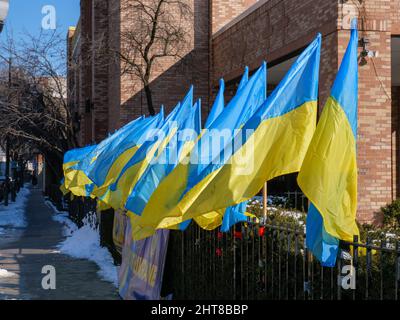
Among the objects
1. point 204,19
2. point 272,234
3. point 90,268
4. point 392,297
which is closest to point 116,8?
point 204,19

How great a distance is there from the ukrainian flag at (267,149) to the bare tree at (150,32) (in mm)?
16189

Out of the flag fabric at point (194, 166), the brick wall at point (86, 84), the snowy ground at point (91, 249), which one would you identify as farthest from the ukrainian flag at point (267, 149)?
the brick wall at point (86, 84)

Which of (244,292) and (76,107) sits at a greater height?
(76,107)

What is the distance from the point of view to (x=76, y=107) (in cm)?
3803

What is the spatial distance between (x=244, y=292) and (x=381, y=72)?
7.06 metres

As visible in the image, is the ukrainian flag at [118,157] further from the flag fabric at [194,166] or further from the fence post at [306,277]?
the fence post at [306,277]

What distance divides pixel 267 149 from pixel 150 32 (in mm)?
16897

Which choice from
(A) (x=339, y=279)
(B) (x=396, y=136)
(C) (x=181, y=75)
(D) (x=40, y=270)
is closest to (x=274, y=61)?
(B) (x=396, y=136)

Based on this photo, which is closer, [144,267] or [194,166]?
[194,166]

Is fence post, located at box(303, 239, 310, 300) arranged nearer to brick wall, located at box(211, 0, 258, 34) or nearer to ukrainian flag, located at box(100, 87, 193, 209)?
ukrainian flag, located at box(100, 87, 193, 209)

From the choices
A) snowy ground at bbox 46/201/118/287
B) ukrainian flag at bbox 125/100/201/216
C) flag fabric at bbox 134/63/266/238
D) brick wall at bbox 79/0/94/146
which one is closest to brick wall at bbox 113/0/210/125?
snowy ground at bbox 46/201/118/287

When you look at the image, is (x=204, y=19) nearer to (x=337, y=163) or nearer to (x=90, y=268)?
(x=90, y=268)

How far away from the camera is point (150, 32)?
2203cm

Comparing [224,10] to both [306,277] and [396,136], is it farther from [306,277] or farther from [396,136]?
[306,277]
